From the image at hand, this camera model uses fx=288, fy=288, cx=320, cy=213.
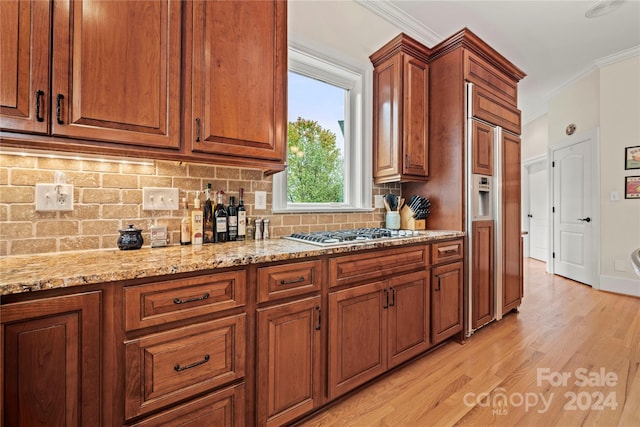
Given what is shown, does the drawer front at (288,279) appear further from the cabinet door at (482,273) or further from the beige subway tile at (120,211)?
the cabinet door at (482,273)

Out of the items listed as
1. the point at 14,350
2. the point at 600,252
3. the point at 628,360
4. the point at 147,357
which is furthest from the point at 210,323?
the point at 600,252

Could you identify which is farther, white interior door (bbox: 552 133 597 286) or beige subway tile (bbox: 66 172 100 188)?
white interior door (bbox: 552 133 597 286)

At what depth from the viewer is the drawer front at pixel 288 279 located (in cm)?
129

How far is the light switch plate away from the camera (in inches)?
61.1

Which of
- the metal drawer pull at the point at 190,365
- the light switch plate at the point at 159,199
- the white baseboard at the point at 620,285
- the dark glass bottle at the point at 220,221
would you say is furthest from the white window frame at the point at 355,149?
the white baseboard at the point at 620,285

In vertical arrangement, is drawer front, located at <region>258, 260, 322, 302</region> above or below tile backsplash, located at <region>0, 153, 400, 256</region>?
below

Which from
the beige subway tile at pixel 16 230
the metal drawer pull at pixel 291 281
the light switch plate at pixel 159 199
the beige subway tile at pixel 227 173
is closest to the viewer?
the beige subway tile at pixel 16 230

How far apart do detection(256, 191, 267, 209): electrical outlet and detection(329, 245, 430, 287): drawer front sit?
0.71 metres

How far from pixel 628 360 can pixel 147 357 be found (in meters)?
3.09

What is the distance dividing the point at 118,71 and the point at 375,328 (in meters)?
1.81

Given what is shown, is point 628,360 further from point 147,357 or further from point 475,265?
point 147,357

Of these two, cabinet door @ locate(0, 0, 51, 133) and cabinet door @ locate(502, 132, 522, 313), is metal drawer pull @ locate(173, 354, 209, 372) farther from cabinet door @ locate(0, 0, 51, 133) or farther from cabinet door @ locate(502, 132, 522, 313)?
cabinet door @ locate(502, 132, 522, 313)

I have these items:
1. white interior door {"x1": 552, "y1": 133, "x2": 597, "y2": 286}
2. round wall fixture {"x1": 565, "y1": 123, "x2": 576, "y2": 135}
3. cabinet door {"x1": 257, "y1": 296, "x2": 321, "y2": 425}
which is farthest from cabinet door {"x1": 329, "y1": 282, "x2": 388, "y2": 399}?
round wall fixture {"x1": 565, "y1": 123, "x2": 576, "y2": 135}

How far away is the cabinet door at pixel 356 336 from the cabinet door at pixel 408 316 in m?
0.08
